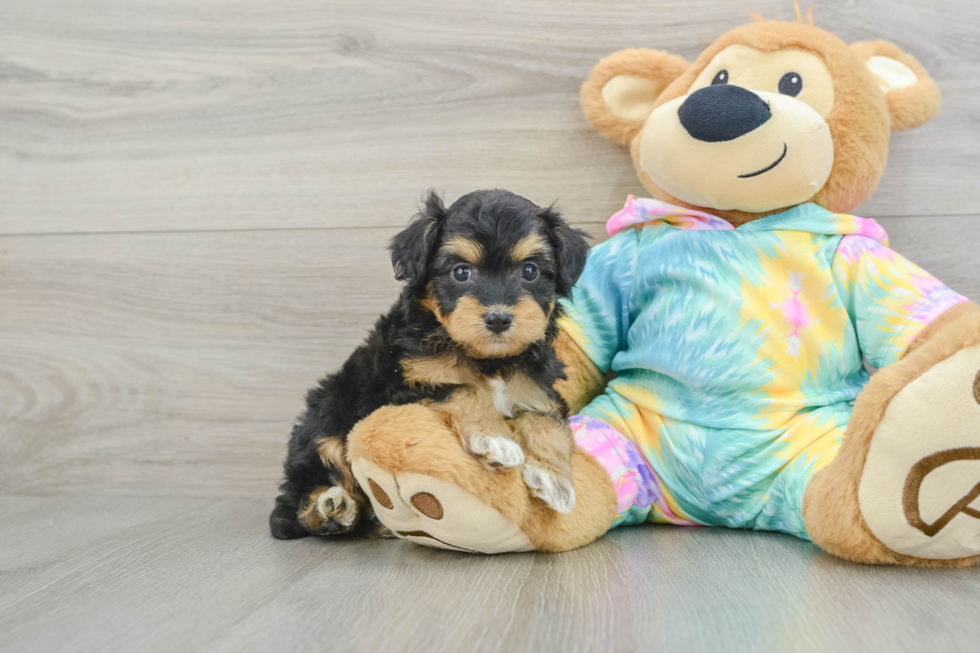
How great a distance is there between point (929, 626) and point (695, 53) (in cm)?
153

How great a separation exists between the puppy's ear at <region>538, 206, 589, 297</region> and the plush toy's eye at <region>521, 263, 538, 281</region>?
0.06 meters

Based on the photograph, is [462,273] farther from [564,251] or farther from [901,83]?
[901,83]

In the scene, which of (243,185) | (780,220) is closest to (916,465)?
(780,220)

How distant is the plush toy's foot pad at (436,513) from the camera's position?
4.19 ft

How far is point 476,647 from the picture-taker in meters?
0.99

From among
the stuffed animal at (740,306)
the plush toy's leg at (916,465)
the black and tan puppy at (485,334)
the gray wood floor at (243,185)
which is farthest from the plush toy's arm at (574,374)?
the plush toy's leg at (916,465)

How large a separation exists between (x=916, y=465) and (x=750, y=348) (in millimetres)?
461

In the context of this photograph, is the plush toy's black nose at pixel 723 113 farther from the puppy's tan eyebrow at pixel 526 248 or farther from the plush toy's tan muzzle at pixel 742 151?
the puppy's tan eyebrow at pixel 526 248

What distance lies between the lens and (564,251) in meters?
1.42

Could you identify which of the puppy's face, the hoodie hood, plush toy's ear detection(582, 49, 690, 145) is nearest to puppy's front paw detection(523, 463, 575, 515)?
the puppy's face

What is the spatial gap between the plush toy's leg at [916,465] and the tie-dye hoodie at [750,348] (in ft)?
0.64

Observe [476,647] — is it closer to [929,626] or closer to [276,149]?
[929,626]

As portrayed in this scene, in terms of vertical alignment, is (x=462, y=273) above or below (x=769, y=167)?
below

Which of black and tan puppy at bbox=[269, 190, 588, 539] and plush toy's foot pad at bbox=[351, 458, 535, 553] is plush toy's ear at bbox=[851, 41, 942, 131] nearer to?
black and tan puppy at bbox=[269, 190, 588, 539]
